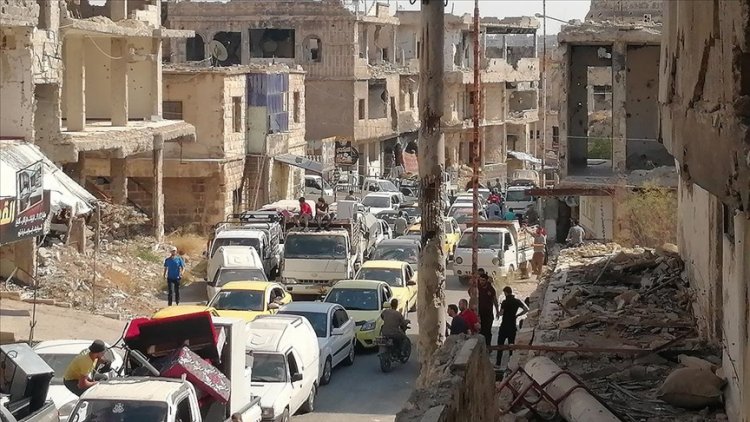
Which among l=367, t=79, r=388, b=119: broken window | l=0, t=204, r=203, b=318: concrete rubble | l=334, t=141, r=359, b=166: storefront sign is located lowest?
l=0, t=204, r=203, b=318: concrete rubble

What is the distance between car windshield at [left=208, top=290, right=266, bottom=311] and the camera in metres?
22.1

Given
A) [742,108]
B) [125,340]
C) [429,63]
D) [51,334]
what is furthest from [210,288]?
[742,108]

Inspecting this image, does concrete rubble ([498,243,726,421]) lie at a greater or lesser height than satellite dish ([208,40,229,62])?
lesser

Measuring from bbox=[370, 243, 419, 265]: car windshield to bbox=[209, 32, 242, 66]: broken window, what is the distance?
28723 mm

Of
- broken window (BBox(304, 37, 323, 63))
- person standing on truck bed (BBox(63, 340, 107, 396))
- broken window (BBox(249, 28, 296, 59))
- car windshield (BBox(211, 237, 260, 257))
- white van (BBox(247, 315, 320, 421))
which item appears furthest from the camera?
broken window (BBox(249, 28, 296, 59))

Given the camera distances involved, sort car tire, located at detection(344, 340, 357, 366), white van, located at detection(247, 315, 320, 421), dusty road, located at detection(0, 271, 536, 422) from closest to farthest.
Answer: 1. white van, located at detection(247, 315, 320, 421)
2. dusty road, located at detection(0, 271, 536, 422)
3. car tire, located at detection(344, 340, 357, 366)

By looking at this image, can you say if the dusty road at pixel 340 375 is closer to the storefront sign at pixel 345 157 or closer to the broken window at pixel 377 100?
the storefront sign at pixel 345 157

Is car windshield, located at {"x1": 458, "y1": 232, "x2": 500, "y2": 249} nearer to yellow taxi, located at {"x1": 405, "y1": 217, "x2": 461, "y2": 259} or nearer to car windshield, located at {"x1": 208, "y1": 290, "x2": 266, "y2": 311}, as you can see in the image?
yellow taxi, located at {"x1": 405, "y1": 217, "x2": 461, "y2": 259}

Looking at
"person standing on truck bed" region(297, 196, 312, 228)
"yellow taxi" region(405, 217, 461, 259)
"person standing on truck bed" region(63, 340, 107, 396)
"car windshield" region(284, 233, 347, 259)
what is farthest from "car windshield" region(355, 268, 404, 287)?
"person standing on truck bed" region(63, 340, 107, 396)

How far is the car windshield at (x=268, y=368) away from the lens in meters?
17.0

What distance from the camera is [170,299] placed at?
85.3 feet

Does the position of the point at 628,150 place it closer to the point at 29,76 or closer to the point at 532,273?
the point at 532,273

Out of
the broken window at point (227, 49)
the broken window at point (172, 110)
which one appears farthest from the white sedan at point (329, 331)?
the broken window at point (227, 49)

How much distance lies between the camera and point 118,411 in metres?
13.2
